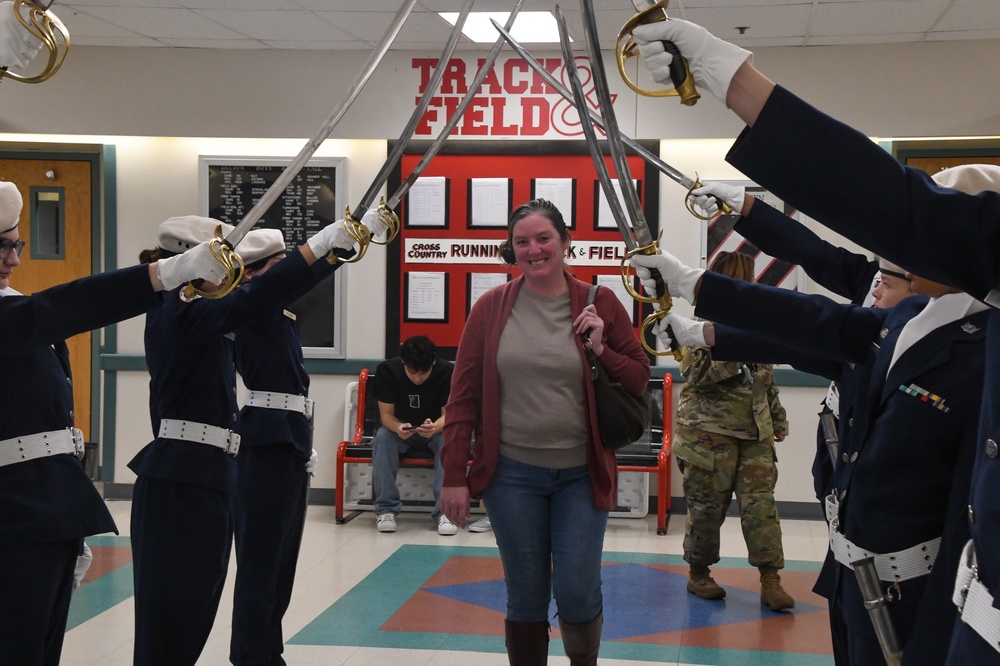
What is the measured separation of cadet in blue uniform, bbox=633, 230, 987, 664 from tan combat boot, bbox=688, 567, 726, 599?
2.63 m

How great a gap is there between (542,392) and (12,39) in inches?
63.8

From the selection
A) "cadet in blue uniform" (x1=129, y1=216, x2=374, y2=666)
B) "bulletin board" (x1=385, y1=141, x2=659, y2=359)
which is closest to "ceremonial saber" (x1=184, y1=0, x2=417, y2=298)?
"cadet in blue uniform" (x1=129, y1=216, x2=374, y2=666)

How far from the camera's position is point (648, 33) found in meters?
1.38

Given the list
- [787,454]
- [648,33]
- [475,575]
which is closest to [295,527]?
[475,575]

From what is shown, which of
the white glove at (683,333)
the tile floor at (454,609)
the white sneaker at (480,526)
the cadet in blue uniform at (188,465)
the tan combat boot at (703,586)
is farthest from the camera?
the white sneaker at (480,526)

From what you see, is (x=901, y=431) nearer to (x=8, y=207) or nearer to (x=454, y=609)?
(x=8, y=207)

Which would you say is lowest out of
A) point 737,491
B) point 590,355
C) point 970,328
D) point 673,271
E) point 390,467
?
point 390,467

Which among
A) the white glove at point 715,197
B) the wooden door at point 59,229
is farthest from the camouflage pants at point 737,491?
the wooden door at point 59,229

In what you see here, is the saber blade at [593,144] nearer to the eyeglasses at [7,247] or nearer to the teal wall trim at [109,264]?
the eyeglasses at [7,247]

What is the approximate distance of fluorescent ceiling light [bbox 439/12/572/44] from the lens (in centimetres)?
595

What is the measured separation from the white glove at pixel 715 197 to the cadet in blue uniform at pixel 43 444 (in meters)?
1.43

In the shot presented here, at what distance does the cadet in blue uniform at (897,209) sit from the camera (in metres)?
1.18

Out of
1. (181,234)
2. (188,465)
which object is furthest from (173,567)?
(181,234)

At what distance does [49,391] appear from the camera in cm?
237
